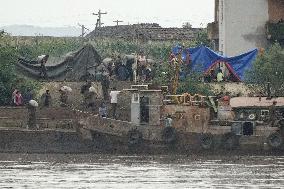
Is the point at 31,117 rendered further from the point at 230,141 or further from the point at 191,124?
the point at 230,141

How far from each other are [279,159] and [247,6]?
44.7ft

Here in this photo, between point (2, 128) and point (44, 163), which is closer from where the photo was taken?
point (44, 163)

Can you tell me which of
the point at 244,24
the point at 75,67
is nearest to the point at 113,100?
the point at 75,67

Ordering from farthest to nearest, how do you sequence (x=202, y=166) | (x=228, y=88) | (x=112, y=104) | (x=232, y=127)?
(x=228, y=88), (x=112, y=104), (x=232, y=127), (x=202, y=166)

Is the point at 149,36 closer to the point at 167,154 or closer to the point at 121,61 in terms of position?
the point at 121,61

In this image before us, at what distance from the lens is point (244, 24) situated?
153ft

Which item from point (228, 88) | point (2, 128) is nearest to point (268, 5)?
point (228, 88)

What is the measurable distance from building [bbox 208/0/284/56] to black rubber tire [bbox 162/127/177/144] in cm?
1227

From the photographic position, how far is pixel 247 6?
1834 inches

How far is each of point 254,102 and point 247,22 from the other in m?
A: 12.2

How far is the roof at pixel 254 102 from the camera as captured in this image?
34.6 m

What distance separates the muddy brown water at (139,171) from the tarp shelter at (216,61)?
8.05 m

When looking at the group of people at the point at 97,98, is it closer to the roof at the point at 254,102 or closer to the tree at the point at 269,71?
the roof at the point at 254,102

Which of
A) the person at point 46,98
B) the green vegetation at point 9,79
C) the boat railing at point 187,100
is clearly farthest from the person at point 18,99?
the boat railing at point 187,100
